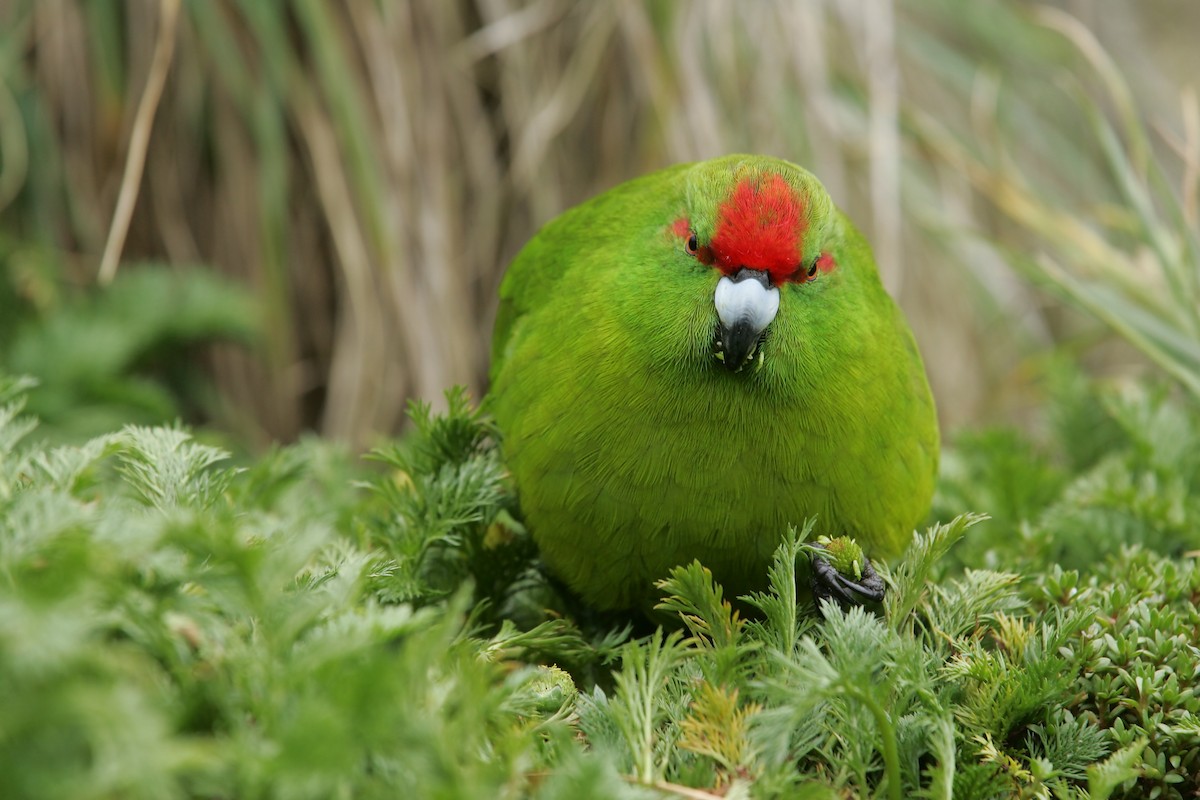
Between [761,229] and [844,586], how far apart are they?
0.57 m

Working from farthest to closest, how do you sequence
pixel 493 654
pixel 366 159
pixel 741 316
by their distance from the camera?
pixel 366 159 < pixel 741 316 < pixel 493 654

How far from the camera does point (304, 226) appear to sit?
3514mm

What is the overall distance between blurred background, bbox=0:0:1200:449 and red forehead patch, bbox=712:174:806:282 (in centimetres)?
128

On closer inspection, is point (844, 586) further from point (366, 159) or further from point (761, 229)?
point (366, 159)

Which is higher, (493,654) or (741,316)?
(741,316)

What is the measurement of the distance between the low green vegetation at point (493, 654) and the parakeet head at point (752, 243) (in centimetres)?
38

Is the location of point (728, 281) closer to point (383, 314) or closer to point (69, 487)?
point (69, 487)

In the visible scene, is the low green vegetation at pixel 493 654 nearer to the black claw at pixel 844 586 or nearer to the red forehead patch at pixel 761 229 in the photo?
the black claw at pixel 844 586

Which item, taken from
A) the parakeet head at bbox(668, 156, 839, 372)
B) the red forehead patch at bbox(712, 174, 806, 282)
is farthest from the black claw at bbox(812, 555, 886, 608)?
the red forehead patch at bbox(712, 174, 806, 282)

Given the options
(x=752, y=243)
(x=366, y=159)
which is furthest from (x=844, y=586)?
(x=366, y=159)

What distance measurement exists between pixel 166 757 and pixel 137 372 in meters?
2.64

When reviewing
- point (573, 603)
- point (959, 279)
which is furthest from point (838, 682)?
point (959, 279)

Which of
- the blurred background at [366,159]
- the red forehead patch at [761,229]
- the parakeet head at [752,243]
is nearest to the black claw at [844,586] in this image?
the parakeet head at [752,243]

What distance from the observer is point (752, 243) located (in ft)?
5.62
